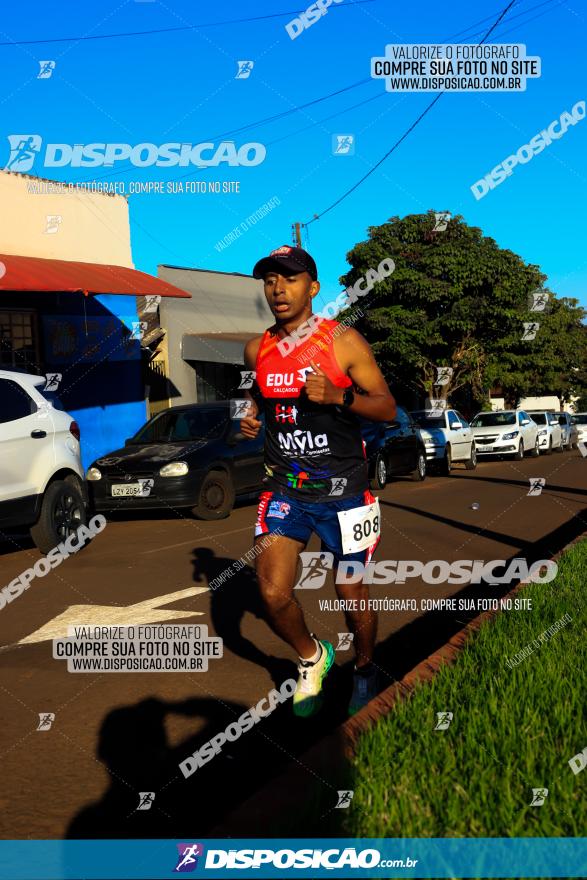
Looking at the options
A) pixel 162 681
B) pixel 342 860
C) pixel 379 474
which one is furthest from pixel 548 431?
pixel 342 860

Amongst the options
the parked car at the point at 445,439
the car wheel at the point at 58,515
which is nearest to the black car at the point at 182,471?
the car wheel at the point at 58,515

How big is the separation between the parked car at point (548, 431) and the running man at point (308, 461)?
1178 inches

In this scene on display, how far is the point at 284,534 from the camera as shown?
4320mm

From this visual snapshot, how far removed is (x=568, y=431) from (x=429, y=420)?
16.1m

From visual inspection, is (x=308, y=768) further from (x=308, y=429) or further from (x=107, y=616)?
(x=107, y=616)

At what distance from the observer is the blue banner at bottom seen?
8.59ft

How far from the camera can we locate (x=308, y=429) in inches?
170

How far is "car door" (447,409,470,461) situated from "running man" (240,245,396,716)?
1951cm

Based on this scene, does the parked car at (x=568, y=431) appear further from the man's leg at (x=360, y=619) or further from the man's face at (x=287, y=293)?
the man's face at (x=287, y=293)

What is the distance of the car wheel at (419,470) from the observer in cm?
2016

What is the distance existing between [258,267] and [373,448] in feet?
44.5

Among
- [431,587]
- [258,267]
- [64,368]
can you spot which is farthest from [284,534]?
[64,368]

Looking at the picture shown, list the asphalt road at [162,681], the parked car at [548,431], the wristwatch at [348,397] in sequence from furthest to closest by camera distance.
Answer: the parked car at [548,431] → the wristwatch at [348,397] → the asphalt road at [162,681]

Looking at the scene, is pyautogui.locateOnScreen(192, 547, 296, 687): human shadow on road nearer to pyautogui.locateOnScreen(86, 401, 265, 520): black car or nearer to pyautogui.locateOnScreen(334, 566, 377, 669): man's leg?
pyautogui.locateOnScreen(334, 566, 377, 669): man's leg
